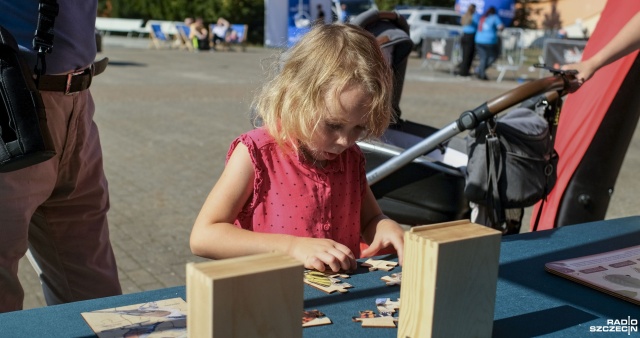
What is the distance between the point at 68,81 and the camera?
239 centimetres

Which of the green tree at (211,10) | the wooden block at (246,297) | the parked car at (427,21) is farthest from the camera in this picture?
the green tree at (211,10)

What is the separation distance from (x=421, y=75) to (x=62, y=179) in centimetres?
1659

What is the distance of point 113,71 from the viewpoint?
16.5 metres

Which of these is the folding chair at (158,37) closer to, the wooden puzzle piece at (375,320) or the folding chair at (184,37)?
the folding chair at (184,37)

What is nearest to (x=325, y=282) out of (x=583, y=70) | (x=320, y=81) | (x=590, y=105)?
(x=320, y=81)

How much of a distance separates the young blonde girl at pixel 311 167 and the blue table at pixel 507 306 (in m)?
0.16

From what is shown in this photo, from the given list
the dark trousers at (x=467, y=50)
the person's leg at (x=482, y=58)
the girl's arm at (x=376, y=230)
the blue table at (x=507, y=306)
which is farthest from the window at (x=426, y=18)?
the blue table at (x=507, y=306)

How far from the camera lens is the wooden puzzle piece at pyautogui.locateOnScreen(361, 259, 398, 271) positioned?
1869 millimetres

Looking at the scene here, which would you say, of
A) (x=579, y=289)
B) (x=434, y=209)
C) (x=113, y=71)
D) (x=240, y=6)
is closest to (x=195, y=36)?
(x=240, y=6)

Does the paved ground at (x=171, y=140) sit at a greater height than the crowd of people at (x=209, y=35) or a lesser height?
greater

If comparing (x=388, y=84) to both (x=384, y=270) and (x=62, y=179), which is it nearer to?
(x=384, y=270)

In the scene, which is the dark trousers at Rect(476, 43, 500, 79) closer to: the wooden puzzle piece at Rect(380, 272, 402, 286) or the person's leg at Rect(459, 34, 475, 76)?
the person's leg at Rect(459, 34, 475, 76)

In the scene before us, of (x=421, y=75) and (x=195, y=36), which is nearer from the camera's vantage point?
(x=421, y=75)

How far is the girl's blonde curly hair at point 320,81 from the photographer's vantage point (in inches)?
76.7
